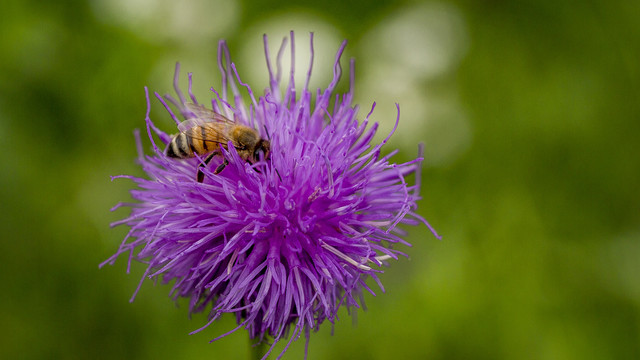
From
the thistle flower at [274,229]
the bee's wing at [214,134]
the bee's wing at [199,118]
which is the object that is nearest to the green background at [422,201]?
the thistle flower at [274,229]

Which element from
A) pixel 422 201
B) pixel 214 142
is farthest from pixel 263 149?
pixel 422 201

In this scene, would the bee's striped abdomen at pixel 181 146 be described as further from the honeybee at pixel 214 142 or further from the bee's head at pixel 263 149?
the bee's head at pixel 263 149

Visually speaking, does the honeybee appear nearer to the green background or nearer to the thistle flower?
the thistle flower

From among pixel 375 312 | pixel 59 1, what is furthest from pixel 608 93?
pixel 59 1

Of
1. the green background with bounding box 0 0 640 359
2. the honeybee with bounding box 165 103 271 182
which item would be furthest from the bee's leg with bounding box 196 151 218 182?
the green background with bounding box 0 0 640 359

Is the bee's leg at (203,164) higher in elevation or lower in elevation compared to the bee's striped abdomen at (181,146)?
lower

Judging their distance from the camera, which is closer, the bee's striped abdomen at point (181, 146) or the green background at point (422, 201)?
the bee's striped abdomen at point (181, 146)

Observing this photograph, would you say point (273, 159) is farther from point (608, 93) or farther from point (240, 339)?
point (608, 93)
